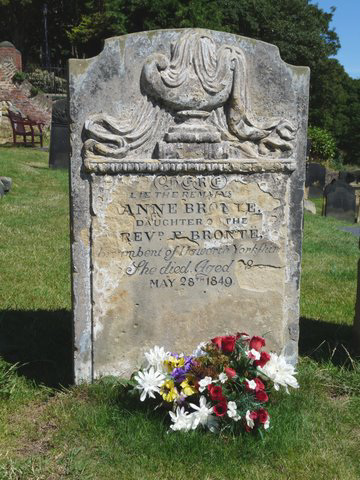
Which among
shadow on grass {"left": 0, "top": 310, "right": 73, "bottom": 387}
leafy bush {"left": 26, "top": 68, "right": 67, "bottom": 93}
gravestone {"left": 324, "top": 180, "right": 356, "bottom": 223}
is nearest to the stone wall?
leafy bush {"left": 26, "top": 68, "right": 67, "bottom": 93}

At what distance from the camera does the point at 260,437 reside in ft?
11.4

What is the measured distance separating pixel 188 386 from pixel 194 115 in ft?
5.80

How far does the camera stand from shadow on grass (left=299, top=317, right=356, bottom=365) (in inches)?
186

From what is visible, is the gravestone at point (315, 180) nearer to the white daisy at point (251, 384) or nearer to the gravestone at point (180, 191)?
the gravestone at point (180, 191)

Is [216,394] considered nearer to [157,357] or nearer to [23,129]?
[157,357]

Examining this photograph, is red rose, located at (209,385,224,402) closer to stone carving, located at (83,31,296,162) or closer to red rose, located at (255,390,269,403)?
red rose, located at (255,390,269,403)

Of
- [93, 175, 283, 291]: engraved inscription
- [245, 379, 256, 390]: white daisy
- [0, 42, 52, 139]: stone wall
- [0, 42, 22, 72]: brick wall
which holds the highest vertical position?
[0, 42, 22, 72]: brick wall

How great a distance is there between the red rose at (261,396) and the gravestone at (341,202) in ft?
38.2

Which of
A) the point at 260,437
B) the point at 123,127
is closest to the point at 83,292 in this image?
the point at 123,127

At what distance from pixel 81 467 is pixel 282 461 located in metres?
1.11

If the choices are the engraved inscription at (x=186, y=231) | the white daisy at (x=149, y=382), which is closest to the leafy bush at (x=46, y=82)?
the engraved inscription at (x=186, y=231)

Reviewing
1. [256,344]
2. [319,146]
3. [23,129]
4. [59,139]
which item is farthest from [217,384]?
[319,146]

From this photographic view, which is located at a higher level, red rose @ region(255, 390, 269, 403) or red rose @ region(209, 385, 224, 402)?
red rose @ region(209, 385, 224, 402)

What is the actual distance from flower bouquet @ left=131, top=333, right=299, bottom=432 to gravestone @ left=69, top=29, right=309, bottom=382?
16.6 inches
